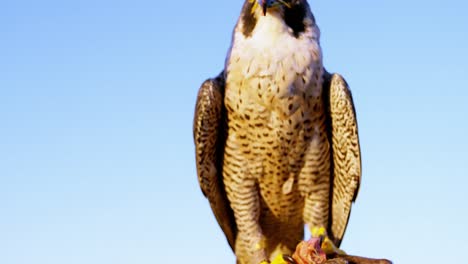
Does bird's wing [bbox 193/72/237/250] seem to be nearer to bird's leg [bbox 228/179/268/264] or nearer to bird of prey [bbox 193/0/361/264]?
bird of prey [bbox 193/0/361/264]

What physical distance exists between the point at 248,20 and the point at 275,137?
87 cm

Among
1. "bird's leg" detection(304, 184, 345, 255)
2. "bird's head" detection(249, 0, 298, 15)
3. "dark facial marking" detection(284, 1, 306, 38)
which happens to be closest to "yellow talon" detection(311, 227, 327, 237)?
"bird's leg" detection(304, 184, 345, 255)

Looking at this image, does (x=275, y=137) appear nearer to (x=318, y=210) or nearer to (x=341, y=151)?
(x=341, y=151)

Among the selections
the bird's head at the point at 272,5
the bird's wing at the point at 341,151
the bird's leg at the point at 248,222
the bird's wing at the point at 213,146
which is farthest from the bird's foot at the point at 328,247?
the bird's head at the point at 272,5

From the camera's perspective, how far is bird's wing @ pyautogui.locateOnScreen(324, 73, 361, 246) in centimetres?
580

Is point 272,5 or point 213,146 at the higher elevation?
point 272,5

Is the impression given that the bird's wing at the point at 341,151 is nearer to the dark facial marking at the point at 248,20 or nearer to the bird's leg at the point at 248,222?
the bird's leg at the point at 248,222

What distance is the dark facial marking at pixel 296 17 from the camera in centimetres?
551

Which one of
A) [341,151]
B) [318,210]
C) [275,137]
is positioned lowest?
[318,210]

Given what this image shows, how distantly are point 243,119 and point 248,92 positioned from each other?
0.22 meters

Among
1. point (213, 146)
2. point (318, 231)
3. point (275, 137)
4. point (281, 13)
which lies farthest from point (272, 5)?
point (318, 231)

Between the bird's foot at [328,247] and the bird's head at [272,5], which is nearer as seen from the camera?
the bird's head at [272,5]

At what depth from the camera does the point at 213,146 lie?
233 inches

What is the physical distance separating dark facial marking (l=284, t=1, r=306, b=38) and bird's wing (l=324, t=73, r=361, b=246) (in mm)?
483
